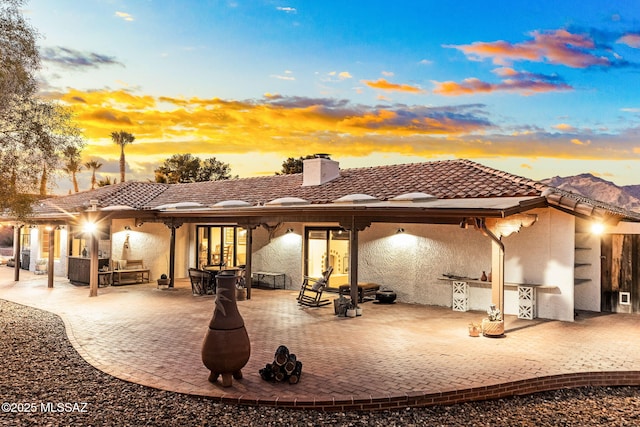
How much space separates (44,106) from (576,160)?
77.3 feet

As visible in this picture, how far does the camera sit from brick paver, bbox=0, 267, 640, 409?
199 inches

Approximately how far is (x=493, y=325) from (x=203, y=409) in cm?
527

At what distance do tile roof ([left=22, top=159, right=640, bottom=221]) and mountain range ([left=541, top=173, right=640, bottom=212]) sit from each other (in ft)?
65.7

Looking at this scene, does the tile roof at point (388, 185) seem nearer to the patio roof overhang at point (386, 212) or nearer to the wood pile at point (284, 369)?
the patio roof overhang at point (386, 212)

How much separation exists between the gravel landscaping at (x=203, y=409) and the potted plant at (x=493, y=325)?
2035mm

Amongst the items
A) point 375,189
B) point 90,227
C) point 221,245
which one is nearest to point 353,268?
point 375,189

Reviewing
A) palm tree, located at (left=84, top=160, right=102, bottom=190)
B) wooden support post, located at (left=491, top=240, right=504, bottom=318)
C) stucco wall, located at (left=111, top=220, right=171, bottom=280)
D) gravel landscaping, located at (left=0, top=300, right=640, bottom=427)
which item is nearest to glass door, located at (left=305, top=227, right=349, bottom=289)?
wooden support post, located at (left=491, top=240, right=504, bottom=318)

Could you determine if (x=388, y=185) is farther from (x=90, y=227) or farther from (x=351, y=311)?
(x=90, y=227)

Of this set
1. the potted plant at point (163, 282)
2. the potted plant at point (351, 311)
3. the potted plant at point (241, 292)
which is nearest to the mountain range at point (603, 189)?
the potted plant at point (351, 311)

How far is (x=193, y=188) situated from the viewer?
18.3 meters

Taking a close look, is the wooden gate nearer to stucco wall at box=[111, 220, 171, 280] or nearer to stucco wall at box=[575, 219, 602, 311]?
stucco wall at box=[575, 219, 602, 311]

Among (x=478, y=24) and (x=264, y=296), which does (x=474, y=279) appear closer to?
(x=264, y=296)

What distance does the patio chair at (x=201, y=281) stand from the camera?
12.3m

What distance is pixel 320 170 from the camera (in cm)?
1430
